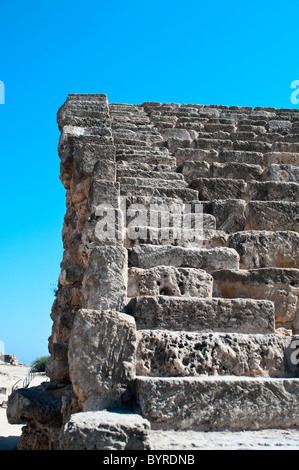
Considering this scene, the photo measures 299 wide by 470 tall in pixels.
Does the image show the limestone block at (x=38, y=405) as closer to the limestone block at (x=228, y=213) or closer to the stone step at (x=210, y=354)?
the stone step at (x=210, y=354)

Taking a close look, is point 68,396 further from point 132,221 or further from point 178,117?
point 178,117

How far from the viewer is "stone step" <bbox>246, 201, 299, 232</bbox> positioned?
4289mm

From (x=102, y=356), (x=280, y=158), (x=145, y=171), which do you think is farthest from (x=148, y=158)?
(x=102, y=356)

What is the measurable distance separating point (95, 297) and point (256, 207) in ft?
6.36

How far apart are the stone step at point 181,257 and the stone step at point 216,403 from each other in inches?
43.1

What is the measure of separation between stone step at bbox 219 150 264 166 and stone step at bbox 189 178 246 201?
95 cm

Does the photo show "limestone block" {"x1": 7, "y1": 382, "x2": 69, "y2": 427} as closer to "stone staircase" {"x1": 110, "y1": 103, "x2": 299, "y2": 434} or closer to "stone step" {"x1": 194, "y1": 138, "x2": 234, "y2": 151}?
"stone staircase" {"x1": 110, "y1": 103, "x2": 299, "y2": 434}

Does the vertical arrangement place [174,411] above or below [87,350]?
below

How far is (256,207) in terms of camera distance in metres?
4.32

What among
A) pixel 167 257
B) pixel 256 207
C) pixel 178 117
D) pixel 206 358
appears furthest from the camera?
pixel 178 117

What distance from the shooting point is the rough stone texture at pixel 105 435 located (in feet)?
6.60

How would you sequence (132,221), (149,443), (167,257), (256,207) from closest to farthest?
(149,443) < (167,257) < (132,221) < (256,207)
